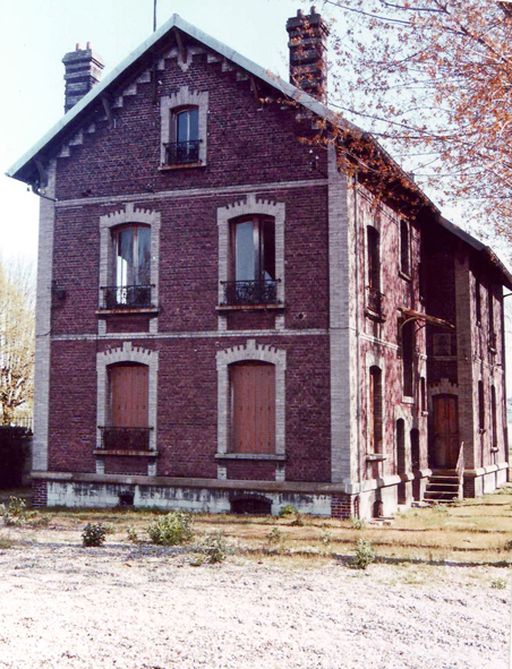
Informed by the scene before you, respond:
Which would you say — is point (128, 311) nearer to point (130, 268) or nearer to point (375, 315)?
point (130, 268)

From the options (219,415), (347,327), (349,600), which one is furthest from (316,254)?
(349,600)

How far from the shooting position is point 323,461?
15.3 meters

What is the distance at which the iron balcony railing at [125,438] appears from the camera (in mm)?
16656

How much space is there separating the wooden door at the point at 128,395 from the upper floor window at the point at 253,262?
105 inches

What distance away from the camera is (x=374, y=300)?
17.6 metres

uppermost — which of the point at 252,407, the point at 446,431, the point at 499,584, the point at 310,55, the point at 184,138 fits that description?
the point at 310,55

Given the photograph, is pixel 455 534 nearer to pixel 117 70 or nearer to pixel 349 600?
pixel 349 600

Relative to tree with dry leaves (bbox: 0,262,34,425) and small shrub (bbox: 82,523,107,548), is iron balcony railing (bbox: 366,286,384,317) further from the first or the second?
tree with dry leaves (bbox: 0,262,34,425)

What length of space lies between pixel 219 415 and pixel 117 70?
7660mm

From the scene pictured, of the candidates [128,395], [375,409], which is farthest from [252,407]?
[375,409]

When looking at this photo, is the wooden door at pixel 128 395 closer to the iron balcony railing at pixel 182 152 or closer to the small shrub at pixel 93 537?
the iron balcony railing at pixel 182 152

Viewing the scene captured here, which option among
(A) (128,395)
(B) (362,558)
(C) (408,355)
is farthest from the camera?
(C) (408,355)

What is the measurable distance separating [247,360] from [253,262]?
6.68 ft

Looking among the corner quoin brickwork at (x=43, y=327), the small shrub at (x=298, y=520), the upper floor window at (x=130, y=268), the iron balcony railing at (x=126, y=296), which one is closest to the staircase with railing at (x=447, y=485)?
the small shrub at (x=298, y=520)
